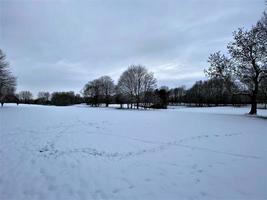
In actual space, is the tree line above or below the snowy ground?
above

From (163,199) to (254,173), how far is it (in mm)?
3323

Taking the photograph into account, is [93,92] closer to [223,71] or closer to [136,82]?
[136,82]

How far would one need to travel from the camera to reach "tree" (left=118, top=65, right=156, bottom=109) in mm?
58469

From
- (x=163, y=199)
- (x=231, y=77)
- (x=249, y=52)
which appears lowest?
(x=163, y=199)

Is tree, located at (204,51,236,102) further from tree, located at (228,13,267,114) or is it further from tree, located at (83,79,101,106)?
tree, located at (83,79,101,106)

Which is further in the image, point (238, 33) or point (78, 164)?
point (238, 33)

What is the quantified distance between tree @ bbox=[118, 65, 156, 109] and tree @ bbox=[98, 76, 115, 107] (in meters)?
21.9

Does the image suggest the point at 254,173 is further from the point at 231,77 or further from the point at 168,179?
the point at 231,77

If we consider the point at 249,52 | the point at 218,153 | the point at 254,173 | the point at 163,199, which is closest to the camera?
the point at 163,199

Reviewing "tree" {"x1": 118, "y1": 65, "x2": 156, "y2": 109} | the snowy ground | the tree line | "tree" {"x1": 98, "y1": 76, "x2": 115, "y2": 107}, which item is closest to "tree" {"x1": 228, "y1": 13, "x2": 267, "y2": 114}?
the tree line

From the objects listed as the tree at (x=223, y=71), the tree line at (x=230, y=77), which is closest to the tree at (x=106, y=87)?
the tree line at (x=230, y=77)

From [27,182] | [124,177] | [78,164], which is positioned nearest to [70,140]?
[78,164]

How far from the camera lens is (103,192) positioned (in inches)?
179

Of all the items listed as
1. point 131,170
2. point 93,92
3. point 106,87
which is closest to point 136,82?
point 106,87
